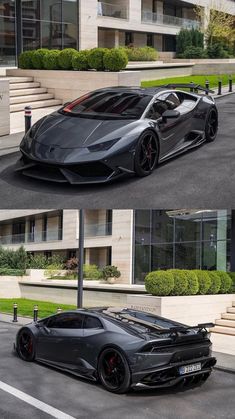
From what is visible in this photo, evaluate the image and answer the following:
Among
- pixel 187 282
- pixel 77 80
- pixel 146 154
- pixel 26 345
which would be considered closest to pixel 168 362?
pixel 26 345

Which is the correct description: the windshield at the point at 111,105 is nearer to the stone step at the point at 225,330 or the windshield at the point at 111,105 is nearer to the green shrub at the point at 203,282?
the green shrub at the point at 203,282

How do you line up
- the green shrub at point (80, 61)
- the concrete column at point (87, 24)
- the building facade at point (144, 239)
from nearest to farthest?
1. the building facade at point (144, 239)
2. the green shrub at point (80, 61)
3. the concrete column at point (87, 24)

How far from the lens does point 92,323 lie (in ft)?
27.1

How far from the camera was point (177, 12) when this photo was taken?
61.4 m

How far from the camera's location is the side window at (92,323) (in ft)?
26.6

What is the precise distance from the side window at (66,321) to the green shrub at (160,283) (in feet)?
13.9

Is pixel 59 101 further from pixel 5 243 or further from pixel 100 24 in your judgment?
pixel 5 243

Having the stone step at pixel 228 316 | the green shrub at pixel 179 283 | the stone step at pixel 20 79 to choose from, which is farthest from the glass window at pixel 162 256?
the green shrub at pixel 179 283

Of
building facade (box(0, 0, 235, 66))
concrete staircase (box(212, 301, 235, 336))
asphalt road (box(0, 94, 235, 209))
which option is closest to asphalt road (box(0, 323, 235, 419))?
asphalt road (box(0, 94, 235, 209))

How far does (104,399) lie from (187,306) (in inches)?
247

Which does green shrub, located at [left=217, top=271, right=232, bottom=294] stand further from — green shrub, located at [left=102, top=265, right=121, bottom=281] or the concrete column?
the concrete column

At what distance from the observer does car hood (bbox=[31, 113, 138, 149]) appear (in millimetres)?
10031

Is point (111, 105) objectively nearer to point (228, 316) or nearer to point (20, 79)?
point (228, 316)

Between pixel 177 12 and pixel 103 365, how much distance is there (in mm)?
58674
